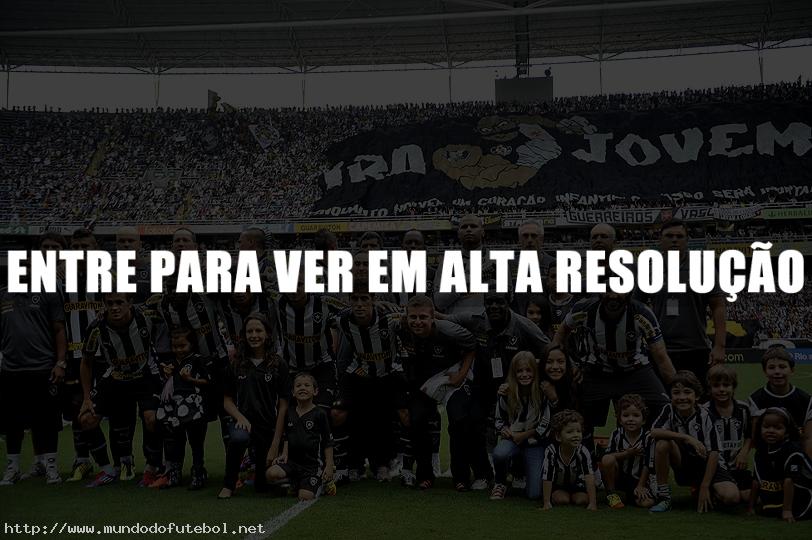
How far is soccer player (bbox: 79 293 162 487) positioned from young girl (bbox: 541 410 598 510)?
325 centimetres

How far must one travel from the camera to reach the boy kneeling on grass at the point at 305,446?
6211 millimetres

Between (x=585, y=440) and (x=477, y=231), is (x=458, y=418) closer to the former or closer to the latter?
(x=585, y=440)

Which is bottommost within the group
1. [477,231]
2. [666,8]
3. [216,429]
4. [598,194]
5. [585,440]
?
[216,429]

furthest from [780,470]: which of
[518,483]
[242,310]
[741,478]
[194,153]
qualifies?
[194,153]

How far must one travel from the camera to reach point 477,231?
7.12m

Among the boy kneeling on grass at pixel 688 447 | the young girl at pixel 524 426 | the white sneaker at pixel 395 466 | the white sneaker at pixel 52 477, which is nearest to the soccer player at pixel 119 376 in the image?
the white sneaker at pixel 52 477

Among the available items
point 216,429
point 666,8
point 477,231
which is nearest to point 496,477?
point 477,231

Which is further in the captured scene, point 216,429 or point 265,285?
point 216,429

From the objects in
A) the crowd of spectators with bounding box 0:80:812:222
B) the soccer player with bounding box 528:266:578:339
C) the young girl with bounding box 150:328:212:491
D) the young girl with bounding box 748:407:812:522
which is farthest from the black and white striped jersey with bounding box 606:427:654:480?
the crowd of spectators with bounding box 0:80:812:222

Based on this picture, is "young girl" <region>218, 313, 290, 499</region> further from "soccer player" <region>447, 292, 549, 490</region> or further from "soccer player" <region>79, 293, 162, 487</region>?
"soccer player" <region>447, 292, 549, 490</region>

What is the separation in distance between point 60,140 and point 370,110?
14772mm

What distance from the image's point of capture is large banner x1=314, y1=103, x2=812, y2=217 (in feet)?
106

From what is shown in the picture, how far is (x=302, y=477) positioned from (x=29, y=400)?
2.72 metres

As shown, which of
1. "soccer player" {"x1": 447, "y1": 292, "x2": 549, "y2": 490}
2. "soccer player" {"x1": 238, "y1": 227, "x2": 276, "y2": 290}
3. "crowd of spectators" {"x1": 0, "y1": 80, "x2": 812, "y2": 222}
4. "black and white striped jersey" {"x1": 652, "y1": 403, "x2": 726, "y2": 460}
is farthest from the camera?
"crowd of spectators" {"x1": 0, "y1": 80, "x2": 812, "y2": 222}
